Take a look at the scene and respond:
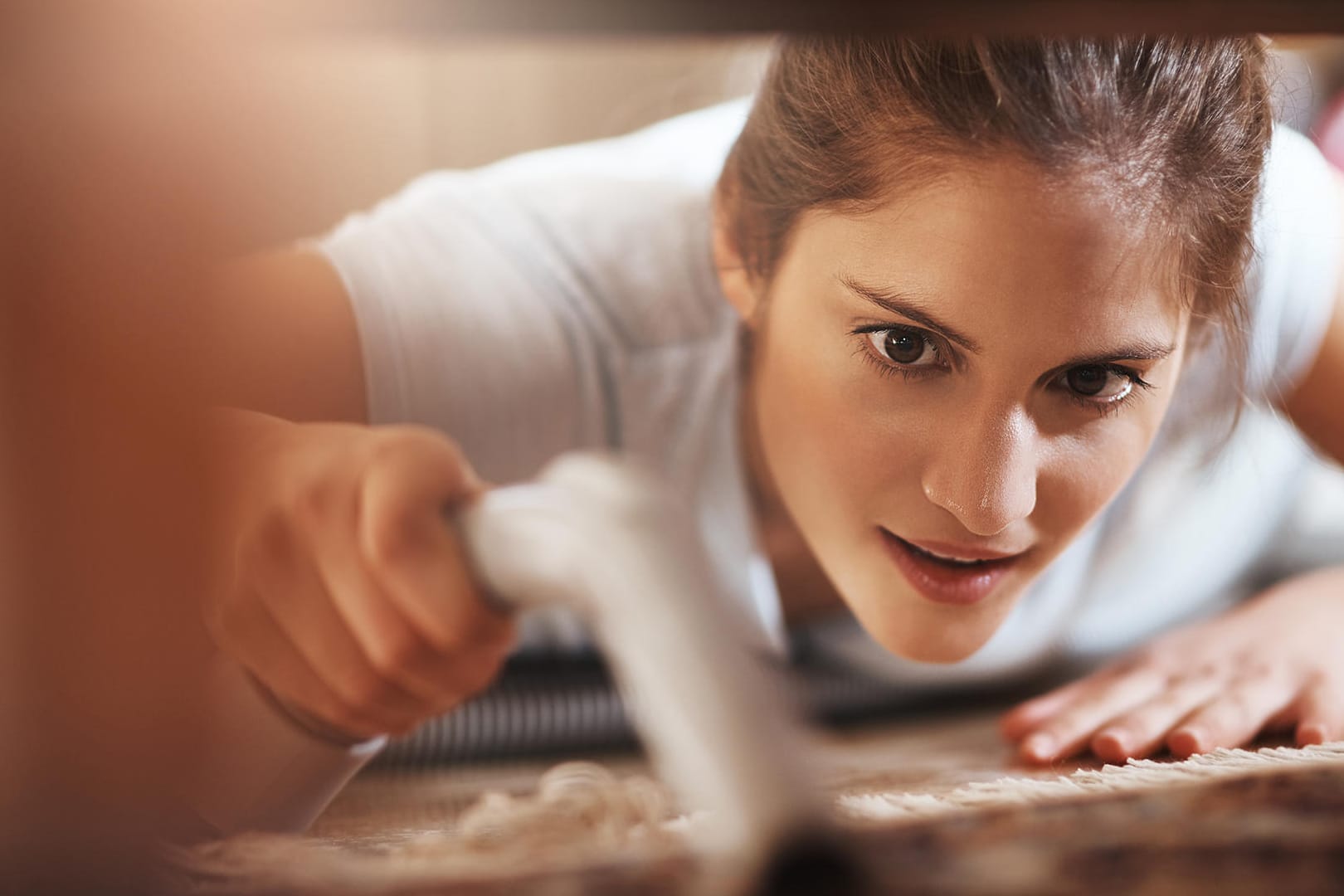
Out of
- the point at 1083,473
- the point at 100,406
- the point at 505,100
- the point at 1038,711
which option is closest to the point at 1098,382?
the point at 1083,473

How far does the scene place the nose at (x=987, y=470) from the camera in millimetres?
447

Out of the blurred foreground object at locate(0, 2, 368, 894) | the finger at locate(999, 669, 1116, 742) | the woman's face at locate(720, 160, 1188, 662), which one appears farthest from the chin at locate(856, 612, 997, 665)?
the blurred foreground object at locate(0, 2, 368, 894)

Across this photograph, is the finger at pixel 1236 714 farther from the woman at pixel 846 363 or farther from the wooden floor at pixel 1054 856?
the wooden floor at pixel 1054 856

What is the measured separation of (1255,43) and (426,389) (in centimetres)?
46

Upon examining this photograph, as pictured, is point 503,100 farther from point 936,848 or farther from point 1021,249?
point 936,848

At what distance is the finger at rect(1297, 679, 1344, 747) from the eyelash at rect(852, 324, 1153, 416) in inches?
7.2

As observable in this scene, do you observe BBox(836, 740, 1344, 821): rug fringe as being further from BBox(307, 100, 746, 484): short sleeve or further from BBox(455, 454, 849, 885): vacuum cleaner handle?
BBox(307, 100, 746, 484): short sleeve

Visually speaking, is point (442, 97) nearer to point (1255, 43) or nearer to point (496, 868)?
point (1255, 43)

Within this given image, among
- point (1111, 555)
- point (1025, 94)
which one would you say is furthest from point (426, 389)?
point (1111, 555)

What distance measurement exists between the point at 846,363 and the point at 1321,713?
13.2 inches

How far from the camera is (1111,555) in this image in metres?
0.95

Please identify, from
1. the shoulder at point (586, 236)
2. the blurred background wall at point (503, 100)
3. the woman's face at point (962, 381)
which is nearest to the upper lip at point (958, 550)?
the woman's face at point (962, 381)

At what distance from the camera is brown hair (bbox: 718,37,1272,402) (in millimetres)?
439

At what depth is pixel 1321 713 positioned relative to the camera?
1.95ft
